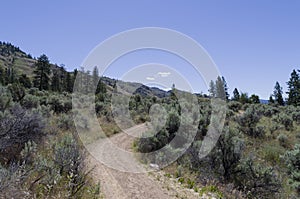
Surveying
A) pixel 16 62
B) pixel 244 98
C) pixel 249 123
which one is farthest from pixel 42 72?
pixel 16 62

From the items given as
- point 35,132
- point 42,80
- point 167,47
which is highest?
point 42,80

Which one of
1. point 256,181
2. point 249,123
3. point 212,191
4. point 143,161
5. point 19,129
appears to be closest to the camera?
point 212,191

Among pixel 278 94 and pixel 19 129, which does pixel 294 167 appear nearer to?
pixel 19 129

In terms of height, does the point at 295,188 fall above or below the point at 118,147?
below

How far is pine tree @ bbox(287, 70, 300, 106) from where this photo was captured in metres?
48.2

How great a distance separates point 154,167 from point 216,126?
4590mm

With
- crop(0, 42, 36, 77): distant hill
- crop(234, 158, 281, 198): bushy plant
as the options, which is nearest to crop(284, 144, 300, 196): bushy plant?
crop(234, 158, 281, 198): bushy plant

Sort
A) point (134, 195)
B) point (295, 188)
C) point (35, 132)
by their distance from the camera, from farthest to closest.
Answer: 1. point (35, 132)
2. point (295, 188)
3. point (134, 195)

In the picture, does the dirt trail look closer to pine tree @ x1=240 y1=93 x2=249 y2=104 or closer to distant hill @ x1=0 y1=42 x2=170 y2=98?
distant hill @ x1=0 y1=42 x2=170 y2=98

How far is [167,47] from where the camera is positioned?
28.3 feet

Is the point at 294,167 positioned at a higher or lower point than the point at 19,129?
lower

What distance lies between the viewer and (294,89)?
49.5 metres

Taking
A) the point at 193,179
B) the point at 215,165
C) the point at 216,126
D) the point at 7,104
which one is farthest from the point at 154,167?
the point at 7,104

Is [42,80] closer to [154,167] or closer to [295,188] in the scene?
[154,167]
